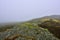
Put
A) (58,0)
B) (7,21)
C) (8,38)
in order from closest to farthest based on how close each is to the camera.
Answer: (8,38) < (7,21) < (58,0)

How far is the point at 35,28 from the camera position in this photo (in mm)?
4133

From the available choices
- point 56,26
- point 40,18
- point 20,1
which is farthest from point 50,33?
point 20,1

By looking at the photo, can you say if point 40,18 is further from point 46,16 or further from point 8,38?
point 8,38

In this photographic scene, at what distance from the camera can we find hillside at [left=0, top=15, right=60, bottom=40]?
12.9 feet

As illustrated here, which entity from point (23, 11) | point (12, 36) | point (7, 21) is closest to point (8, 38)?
point (12, 36)

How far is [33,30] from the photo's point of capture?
13.4 ft

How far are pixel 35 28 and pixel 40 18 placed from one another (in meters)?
0.43

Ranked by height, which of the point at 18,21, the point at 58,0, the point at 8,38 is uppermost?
the point at 58,0

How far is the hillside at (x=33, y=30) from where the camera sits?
12.9 feet

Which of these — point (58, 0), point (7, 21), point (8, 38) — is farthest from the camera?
point (58, 0)

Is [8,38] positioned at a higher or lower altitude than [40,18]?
lower

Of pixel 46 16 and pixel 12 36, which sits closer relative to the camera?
pixel 12 36

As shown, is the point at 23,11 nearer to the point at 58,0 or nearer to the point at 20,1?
the point at 20,1

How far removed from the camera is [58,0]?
4.64 metres
